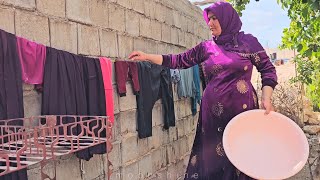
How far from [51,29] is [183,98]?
2382 millimetres

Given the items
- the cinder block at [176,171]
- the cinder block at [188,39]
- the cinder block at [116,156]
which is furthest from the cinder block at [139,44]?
the cinder block at [188,39]

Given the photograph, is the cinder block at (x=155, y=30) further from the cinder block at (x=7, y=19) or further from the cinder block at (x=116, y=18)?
the cinder block at (x=7, y=19)

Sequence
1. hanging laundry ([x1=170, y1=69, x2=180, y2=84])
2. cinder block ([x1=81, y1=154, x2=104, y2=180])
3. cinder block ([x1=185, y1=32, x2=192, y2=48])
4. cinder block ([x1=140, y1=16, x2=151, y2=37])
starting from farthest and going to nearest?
cinder block ([x1=185, y1=32, x2=192, y2=48]) → hanging laundry ([x1=170, y1=69, x2=180, y2=84]) → cinder block ([x1=140, y1=16, x2=151, y2=37]) → cinder block ([x1=81, y1=154, x2=104, y2=180])

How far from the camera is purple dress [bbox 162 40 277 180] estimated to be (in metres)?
2.51

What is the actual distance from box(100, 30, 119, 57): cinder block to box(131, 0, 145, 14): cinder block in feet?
1.48

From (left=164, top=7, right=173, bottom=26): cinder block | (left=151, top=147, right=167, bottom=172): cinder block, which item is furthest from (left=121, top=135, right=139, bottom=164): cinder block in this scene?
(left=164, top=7, right=173, bottom=26): cinder block

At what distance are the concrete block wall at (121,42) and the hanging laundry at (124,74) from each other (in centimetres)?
7

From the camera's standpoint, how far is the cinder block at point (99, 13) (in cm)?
244

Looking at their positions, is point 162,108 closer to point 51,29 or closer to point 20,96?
point 51,29

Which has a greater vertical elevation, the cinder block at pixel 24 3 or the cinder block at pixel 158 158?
the cinder block at pixel 24 3

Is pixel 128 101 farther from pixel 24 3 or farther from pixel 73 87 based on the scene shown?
pixel 24 3

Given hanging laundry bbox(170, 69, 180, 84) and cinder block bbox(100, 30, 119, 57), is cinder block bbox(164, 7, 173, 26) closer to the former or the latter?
hanging laundry bbox(170, 69, 180, 84)

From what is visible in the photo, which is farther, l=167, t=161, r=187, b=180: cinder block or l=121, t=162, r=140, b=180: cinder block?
l=167, t=161, r=187, b=180: cinder block

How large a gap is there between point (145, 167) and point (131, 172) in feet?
0.96
